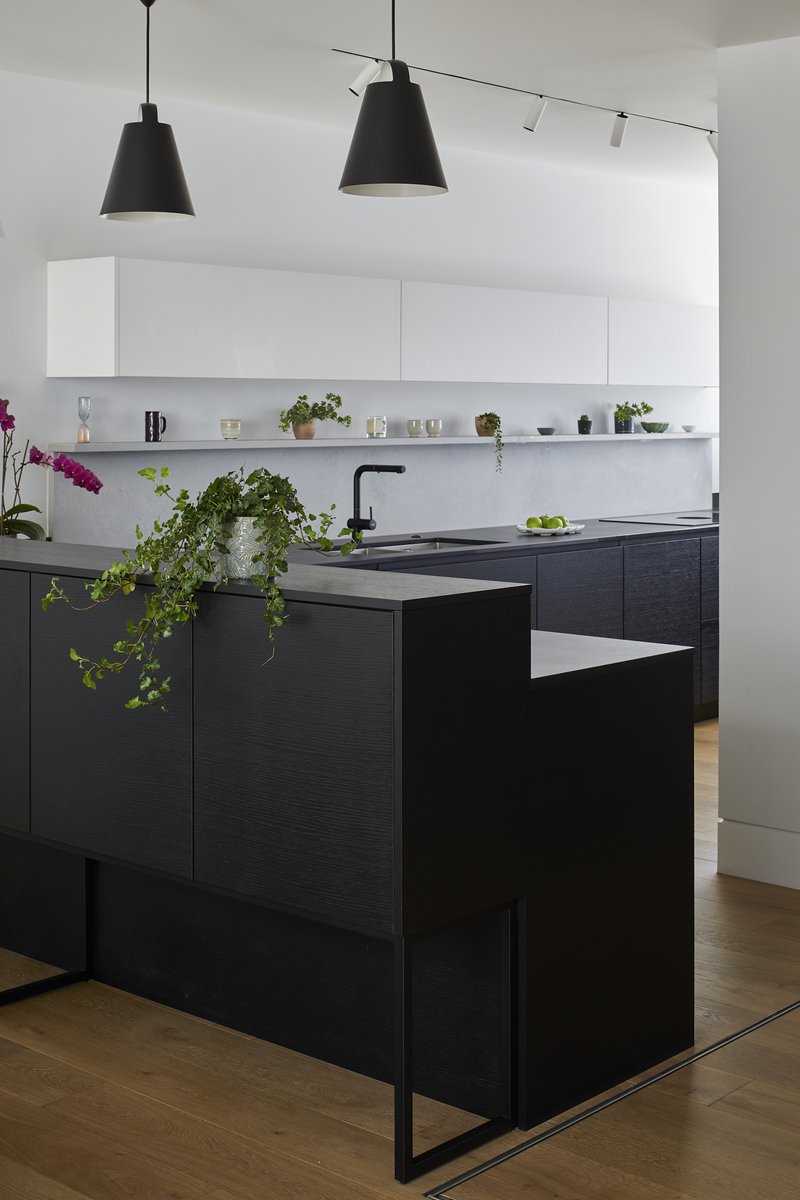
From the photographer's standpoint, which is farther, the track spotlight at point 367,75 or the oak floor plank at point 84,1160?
the track spotlight at point 367,75

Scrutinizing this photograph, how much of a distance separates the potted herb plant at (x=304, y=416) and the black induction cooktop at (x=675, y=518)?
1971 millimetres

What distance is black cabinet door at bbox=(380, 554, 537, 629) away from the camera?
5.73m

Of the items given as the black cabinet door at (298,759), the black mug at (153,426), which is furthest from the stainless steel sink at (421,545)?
the black cabinet door at (298,759)

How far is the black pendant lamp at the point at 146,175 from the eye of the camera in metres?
4.14

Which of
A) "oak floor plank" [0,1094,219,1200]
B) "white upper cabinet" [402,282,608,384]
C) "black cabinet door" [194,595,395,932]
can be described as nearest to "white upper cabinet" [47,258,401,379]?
"white upper cabinet" [402,282,608,384]

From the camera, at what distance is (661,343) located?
7.60 m

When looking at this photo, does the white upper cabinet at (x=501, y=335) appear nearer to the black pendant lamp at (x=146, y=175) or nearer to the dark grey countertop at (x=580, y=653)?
the black pendant lamp at (x=146, y=175)

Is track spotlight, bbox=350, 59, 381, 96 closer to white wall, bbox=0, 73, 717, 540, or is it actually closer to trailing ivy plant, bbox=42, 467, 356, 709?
white wall, bbox=0, 73, 717, 540

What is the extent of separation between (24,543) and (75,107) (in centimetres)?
241

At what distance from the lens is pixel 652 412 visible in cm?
811

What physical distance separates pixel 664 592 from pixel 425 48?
2956mm

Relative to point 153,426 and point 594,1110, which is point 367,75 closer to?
point 153,426

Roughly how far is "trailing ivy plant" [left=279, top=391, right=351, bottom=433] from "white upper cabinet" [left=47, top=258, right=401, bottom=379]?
181mm

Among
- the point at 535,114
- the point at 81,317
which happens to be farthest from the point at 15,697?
the point at 535,114
